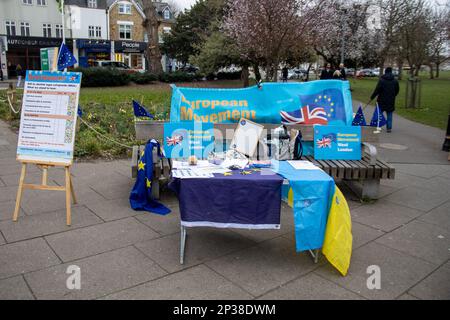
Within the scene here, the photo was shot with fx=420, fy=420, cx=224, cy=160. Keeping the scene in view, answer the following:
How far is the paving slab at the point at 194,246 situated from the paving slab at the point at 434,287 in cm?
173

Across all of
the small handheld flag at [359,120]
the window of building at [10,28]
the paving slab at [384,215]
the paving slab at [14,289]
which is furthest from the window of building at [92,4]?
the paving slab at [14,289]

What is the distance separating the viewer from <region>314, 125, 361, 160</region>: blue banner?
20.9 ft

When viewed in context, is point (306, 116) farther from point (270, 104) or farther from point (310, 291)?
point (310, 291)

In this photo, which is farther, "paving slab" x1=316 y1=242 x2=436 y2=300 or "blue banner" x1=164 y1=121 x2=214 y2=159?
"blue banner" x1=164 y1=121 x2=214 y2=159

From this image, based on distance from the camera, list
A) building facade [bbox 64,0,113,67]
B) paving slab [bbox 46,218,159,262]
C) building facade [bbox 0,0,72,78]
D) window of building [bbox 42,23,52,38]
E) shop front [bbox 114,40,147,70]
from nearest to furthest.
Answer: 1. paving slab [bbox 46,218,159,262]
2. building facade [bbox 0,0,72,78]
3. window of building [bbox 42,23,52,38]
4. building facade [bbox 64,0,113,67]
5. shop front [bbox 114,40,147,70]

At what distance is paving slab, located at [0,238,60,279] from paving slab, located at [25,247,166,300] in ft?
0.49

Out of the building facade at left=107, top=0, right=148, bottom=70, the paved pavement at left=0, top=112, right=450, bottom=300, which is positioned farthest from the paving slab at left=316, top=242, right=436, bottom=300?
the building facade at left=107, top=0, right=148, bottom=70

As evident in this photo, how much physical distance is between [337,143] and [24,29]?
173ft

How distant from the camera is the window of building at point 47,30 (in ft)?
168

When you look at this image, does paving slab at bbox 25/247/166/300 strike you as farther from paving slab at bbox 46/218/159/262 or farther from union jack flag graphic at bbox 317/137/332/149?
union jack flag graphic at bbox 317/137/332/149

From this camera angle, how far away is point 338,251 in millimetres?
3992

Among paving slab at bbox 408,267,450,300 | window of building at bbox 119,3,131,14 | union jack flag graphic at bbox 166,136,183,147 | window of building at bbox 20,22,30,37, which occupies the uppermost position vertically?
window of building at bbox 119,3,131,14

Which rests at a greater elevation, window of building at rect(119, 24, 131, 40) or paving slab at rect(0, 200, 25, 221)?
window of building at rect(119, 24, 131, 40)
